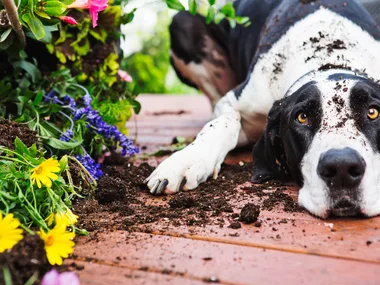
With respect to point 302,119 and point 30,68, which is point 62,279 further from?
point 30,68

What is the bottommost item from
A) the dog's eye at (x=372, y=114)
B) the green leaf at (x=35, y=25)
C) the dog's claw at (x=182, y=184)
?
the dog's claw at (x=182, y=184)

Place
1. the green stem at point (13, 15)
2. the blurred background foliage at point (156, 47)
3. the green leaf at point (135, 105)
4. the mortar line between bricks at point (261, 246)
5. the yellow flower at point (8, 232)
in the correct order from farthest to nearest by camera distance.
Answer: the blurred background foliage at point (156, 47) < the green leaf at point (135, 105) < the green stem at point (13, 15) < the mortar line between bricks at point (261, 246) < the yellow flower at point (8, 232)

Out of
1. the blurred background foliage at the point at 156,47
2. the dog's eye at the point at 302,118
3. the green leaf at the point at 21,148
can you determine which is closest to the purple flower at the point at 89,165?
the green leaf at the point at 21,148

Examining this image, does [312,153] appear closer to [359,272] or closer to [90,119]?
[359,272]

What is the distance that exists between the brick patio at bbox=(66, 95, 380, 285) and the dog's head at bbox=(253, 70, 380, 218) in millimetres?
90

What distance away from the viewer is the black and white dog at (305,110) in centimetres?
189

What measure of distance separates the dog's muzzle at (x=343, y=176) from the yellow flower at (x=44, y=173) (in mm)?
892

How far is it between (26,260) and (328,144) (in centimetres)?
110

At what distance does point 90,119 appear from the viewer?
2.51 metres

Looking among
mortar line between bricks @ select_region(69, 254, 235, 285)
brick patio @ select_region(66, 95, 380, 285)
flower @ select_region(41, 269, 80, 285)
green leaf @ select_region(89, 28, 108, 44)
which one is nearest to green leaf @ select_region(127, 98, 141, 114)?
green leaf @ select_region(89, 28, 108, 44)

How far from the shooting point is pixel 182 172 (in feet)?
7.73

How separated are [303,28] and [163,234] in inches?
62.4

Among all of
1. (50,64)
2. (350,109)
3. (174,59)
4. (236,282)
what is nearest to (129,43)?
(174,59)

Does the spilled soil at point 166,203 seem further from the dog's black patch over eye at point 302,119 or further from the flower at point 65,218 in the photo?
the dog's black patch over eye at point 302,119
